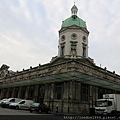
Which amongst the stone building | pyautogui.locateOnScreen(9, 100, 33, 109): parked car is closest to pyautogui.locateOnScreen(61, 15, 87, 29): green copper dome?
the stone building

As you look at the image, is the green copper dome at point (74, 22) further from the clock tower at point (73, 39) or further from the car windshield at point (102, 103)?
the car windshield at point (102, 103)

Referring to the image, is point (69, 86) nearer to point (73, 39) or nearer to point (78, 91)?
point (78, 91)

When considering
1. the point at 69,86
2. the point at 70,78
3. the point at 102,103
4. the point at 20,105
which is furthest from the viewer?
the point at 20,105

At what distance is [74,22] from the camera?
36906 millimetres

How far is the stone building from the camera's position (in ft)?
86.5

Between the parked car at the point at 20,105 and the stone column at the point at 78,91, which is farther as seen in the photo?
the parked car at the point at 20,105

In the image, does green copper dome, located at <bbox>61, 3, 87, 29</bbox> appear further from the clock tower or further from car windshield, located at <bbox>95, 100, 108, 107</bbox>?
car windshield, located at <bbox>95, 100, 108, 107</bbox>

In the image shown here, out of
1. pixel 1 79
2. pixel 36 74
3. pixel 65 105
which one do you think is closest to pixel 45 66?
pixel 36 74

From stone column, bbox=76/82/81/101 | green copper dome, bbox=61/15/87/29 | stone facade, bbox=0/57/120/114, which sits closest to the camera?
stone facade, bbox=0/57/120/114

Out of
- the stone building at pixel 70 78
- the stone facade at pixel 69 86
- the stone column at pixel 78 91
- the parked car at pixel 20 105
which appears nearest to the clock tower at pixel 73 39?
the stone building at pixel 70 78

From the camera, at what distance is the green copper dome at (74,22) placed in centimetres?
3681

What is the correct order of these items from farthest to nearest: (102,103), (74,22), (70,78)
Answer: (74,22), (70,78), (102,103)

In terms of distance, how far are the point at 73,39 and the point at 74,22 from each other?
15.4 ft

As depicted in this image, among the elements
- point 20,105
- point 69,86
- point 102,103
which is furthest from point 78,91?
point 20,105
